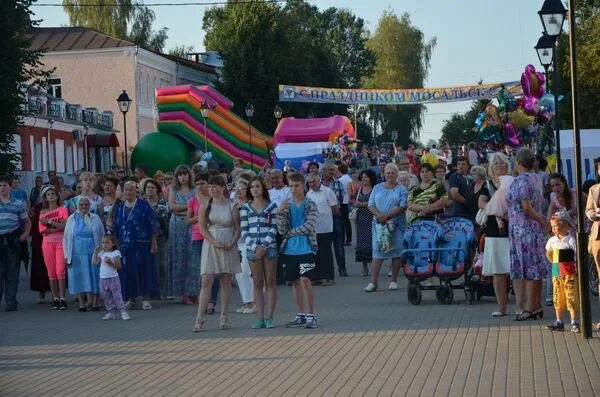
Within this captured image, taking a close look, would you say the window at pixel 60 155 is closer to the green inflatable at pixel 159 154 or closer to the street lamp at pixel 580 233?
the green inflatable at pixel 159 154

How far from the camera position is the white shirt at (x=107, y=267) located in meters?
17.4

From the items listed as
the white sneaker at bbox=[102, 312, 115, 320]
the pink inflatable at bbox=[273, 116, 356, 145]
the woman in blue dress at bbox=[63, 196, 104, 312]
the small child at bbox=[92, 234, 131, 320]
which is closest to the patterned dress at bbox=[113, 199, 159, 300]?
the woman in blue dress at bbox=[63, 196, 104, 312]

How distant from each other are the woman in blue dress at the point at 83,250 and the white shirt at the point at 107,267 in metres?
0.97

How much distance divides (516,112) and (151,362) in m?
17.2

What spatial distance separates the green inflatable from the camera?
49.2 m

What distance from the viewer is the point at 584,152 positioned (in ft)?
86.2

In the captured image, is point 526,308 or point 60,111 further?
point 60,111

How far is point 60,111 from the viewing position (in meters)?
58.5

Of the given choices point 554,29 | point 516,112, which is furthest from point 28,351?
point 516,112

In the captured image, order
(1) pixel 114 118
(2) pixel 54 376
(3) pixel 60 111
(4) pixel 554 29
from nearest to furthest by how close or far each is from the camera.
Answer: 1. (2) pixel 54 376
2. (4) pixel 554 29
3. (3) pixel 60 111
4. (1) pixel 114 118

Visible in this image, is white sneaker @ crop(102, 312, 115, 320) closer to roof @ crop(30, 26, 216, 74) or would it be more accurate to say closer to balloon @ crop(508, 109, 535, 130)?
balloon @ crop(508, 109, 535, 130)

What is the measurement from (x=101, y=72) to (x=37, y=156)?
17104 millimetres

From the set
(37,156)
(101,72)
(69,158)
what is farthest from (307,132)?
(101,72)

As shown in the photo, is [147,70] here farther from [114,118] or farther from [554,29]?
[554,29]
